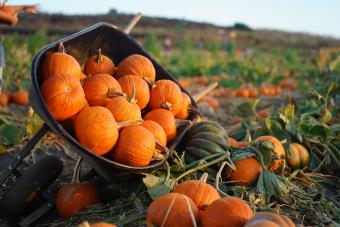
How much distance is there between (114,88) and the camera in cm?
306

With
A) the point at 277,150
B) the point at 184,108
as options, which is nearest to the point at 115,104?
the point at 184,108

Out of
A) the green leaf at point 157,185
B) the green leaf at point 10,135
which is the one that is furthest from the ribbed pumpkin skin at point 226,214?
the green leaf at point 10,135

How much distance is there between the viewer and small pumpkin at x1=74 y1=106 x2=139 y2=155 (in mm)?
2723

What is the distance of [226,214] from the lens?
86.3 inches

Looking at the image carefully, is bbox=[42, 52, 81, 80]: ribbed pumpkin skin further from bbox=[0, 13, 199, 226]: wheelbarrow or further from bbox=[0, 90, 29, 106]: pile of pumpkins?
bbox=[0, 90, 29, 106]: pile of pumpkins

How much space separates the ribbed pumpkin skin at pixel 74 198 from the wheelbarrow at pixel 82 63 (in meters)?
0.26

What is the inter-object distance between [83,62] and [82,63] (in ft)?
0.06

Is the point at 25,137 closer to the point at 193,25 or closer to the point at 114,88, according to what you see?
the point at 114,88

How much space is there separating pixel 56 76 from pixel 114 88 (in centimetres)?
41

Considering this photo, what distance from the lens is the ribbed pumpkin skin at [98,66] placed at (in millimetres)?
3434

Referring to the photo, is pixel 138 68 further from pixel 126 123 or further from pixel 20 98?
pixel 20 98

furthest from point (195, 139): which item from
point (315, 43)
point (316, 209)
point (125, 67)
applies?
point (315, 43)

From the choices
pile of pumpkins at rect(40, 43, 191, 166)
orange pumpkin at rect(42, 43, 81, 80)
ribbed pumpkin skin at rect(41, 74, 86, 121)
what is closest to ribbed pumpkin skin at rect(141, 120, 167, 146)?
pile of pumpkins at rect(40, 43, 191, 166)

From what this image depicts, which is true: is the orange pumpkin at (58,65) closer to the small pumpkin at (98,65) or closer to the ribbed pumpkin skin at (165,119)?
the small pumpkin at (98,65)
